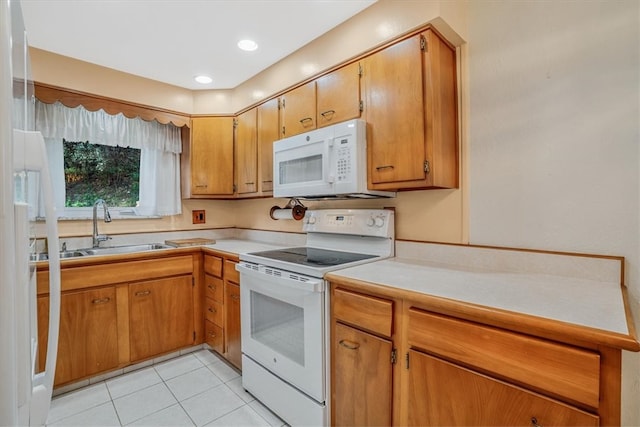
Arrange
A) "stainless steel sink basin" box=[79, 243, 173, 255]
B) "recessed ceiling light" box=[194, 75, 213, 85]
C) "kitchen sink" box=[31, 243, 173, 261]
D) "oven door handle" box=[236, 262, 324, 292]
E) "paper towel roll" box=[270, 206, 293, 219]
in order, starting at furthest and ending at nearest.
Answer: "recessed ceiling light" box=[194, 75, 213, 85] < "paper towel roll" box=[270, 206, 293, 219] < "stainless steel sink basin" box=[79, 243, 173, 255] < "kitchen sink" box=[31, 243, 173, 261] < "oven door handle" box=[236, 262, 324, 292]

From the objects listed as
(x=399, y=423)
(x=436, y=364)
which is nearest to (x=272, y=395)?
(x=399, y=423)

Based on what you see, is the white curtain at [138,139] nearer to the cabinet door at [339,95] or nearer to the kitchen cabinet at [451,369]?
the cabinet door at [339,95]

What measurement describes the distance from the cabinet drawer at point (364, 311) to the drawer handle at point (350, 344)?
86 millimetres

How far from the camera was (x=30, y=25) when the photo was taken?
6.17 feet

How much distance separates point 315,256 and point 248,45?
1570 millimetres

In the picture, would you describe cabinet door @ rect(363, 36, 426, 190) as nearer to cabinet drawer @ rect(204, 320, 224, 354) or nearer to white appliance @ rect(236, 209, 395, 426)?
white appliance @ rect(236, 209, 395, 426)

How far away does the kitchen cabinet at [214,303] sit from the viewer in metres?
2.30

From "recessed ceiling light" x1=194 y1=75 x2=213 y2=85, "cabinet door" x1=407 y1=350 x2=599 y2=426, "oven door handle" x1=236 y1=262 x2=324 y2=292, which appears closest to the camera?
"cabinet door" x1=407 y1=350 x2=599 y2=426

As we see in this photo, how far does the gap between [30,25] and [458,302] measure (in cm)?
284

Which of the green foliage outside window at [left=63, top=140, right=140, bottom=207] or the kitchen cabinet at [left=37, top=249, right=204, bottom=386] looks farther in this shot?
the green foliage outside window at [left=63, top=140, right=140, bottom=207]

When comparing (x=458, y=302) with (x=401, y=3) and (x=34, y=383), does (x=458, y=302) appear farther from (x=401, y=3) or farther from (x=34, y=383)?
(x=401, y=3)

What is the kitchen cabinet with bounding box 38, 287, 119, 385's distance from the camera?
190 centimetres

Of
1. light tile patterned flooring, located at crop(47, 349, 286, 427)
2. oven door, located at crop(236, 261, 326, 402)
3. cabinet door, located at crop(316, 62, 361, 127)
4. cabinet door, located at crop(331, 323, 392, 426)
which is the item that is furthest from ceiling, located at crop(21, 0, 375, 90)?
light tile patterned flooring, located at crop(47, 349, 286, 427)

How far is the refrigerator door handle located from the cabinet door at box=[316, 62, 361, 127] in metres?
1.41
